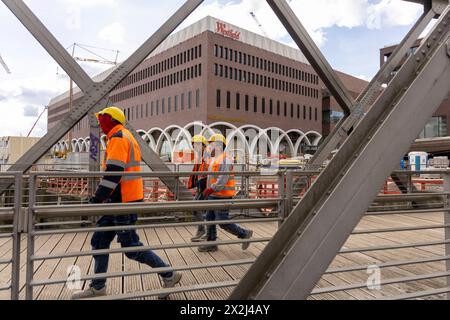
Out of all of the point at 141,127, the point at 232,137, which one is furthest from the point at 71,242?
the point at 141,127

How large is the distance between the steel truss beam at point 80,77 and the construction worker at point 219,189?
1.21 metres

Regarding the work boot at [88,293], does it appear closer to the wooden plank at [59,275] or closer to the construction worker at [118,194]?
the construction worker at [118,194]

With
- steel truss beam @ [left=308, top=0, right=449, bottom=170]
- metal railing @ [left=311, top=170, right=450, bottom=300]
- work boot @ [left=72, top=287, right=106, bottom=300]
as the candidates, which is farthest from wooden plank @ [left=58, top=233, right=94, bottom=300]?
steel truss beam @ [left=308, top=0, right=449, bottom=170]

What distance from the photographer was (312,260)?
1842mm

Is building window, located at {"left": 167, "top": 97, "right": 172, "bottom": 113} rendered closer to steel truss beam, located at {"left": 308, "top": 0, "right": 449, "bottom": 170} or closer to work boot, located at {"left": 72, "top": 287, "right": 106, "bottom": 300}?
steel truss beam, located at {"left": 308, "top": 0, "right": 449, "bottom": 170}

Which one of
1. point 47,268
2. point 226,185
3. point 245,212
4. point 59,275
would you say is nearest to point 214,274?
point 226,185

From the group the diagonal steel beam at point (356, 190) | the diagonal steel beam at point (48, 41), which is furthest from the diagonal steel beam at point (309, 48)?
the diagonal steel beam at point (356, 190)

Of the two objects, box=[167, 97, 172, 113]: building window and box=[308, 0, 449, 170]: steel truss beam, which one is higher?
box=[167, 97, 172, 113]: building window

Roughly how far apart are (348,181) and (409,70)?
0.89 m

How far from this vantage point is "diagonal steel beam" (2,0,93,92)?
5355mm

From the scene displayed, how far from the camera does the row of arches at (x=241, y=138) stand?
4978cm

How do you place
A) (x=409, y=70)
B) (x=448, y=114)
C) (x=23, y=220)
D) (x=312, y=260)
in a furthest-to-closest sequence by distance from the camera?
(x=448, y=114) < (x=23, y=220) < (x=409, y=70) < (x=312, y=260)

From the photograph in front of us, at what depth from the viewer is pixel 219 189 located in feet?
17.5
